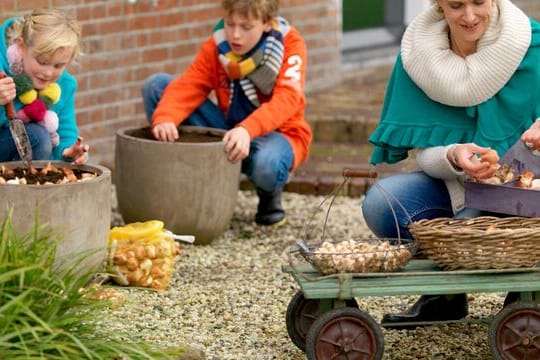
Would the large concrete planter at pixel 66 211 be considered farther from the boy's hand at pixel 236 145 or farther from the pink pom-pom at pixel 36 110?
the boy's hand at pixel 236 145

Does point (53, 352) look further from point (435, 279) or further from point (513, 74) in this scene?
point (513, 74)

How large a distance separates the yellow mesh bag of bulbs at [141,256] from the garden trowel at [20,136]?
0.48 m

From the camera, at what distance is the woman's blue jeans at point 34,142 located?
5020mm

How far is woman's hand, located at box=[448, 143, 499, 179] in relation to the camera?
4.14 m

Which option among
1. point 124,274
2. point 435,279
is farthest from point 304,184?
point 435,279

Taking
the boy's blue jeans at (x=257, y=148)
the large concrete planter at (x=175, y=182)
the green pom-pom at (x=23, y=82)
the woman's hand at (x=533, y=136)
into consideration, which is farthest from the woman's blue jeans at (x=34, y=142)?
the woman's hand at (x=533, y=136)

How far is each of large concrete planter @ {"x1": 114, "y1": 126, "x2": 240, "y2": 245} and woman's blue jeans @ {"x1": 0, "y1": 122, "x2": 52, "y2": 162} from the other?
45cm

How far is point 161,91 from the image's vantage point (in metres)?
6.05

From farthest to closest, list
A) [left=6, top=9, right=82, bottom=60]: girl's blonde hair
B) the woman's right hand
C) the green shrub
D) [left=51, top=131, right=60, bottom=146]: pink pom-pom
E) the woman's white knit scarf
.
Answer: [left=51, top=131, right=60, bottom=146]: pink pom-pom → [left=6, top=9, right=82, bottom=60]: girl's blonde hair → the woman's right hand → the woman's white knit scarf → the green shrub

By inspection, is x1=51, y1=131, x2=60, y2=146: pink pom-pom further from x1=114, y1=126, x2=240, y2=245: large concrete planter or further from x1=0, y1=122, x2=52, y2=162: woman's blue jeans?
x1=114, y1=126, x2=240, y2=245: large concrete planter

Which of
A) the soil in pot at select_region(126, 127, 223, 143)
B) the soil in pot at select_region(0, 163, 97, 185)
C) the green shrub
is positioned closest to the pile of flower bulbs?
the green shrub

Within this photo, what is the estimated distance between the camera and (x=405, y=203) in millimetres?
4551

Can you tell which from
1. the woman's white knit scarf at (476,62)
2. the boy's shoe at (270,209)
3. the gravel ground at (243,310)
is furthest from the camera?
the boy's shoe at (270,209)

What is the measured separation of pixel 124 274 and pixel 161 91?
4.79 feet
